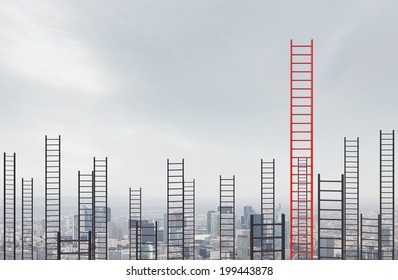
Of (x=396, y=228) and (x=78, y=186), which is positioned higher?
(x=78, y=186)

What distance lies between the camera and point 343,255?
28.7ft

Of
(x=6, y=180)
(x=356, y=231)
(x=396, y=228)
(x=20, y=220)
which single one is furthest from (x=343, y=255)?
(x=20, y=220)

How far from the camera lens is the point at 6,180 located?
1061 cm
